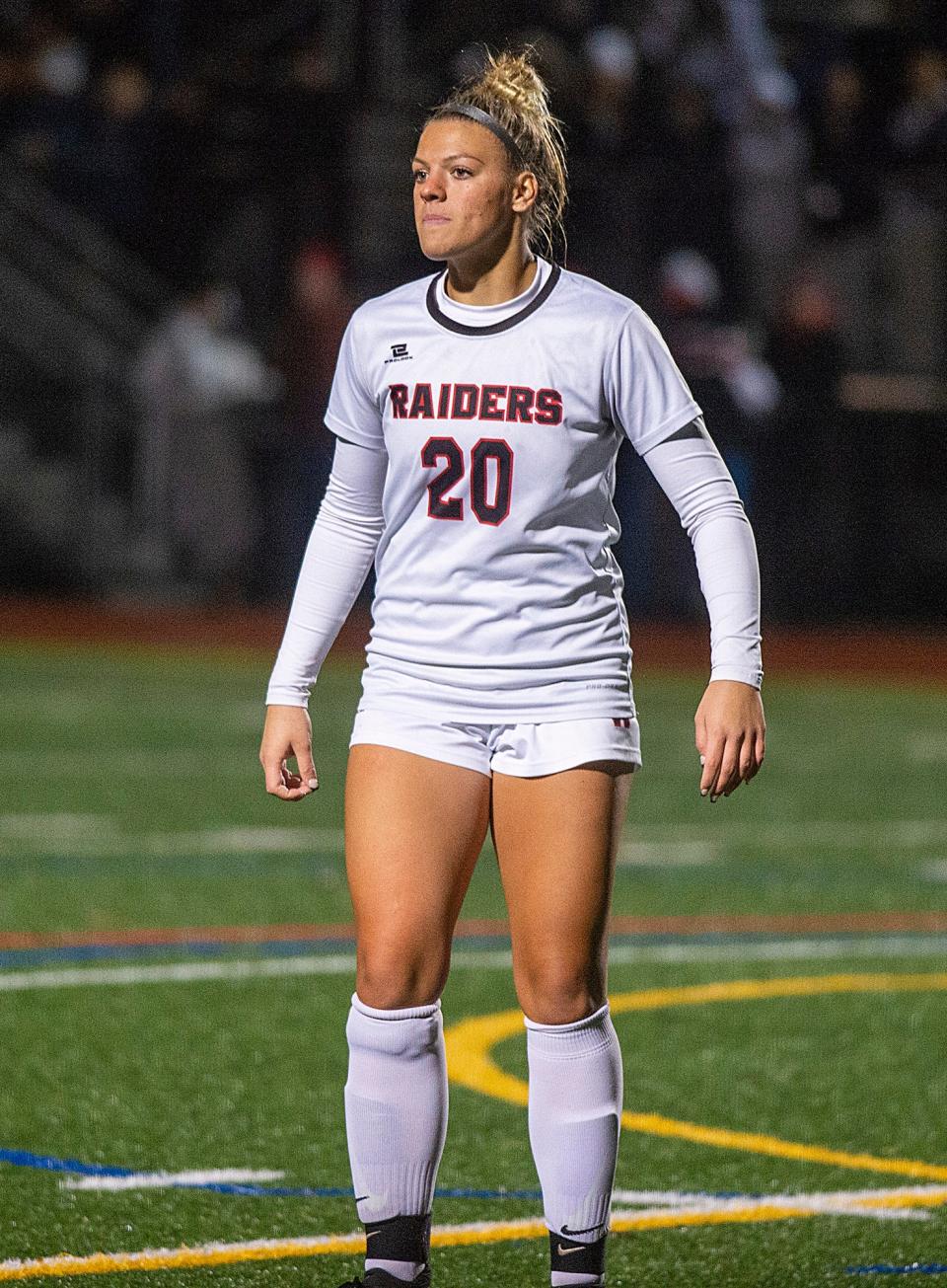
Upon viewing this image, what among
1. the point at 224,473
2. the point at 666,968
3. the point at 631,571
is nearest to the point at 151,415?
the point at 224,473

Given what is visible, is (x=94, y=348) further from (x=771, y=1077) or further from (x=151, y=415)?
(x=771, y=1077)

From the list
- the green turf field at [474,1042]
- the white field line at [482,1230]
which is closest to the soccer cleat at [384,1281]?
the green turf field at [474,1042]

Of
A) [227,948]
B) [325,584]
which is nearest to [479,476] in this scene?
[325,584]

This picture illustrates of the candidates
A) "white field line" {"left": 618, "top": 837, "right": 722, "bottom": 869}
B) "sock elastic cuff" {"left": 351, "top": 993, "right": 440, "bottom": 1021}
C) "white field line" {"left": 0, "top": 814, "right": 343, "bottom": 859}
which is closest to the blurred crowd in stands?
"white field line" {"left": 618, "top": 837, "right": 722, "bottom": 869}

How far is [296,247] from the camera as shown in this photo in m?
20.3

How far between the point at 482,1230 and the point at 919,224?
14631 mm

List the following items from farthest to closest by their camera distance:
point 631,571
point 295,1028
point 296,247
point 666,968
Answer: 1. point 296,247
2. point 631,571
3. point 666,968
4. point 295,1028

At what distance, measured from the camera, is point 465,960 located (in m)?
7.69

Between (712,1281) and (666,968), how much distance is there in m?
3.23

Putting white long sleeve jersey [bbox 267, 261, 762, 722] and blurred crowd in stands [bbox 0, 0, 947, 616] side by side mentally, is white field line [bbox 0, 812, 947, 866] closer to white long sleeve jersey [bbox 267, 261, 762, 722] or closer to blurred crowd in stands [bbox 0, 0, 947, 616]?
white long sleeve jersey [bbox 267, 261, 762, 722]

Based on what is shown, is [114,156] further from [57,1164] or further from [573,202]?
[57,1164]

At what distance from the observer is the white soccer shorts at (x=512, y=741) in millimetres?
3928

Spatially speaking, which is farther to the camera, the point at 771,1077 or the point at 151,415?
the point at 151,415

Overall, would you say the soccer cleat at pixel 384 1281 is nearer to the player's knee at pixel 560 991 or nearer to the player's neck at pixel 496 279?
the player's knee at pixel 560 991
